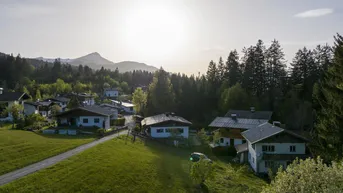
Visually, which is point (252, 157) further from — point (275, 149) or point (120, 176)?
point (120, 176)

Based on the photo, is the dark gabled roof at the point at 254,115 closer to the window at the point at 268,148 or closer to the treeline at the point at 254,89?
the treeline at the point at 254,89

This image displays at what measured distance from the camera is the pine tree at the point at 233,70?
7275cm

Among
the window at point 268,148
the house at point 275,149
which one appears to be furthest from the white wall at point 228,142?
the window at point 268,148

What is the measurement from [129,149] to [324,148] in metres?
22.9

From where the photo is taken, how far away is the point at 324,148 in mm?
29453

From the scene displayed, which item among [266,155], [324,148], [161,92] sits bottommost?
[266,155]

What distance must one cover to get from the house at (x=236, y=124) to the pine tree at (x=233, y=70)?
14693 mm

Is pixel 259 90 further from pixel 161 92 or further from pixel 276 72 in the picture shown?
pixel 161 92

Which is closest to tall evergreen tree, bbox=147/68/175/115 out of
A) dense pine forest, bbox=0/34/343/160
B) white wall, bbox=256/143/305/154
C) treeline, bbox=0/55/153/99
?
dense pine forest, bbox=0/34/343/160

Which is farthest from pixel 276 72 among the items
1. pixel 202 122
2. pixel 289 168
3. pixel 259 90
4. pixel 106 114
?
pixel 289 168

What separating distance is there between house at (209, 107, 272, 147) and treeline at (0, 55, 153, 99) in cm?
6754

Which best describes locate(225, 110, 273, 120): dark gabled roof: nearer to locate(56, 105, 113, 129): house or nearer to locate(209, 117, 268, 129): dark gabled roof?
locate(209, 117, 268, 129): dark gabled roof

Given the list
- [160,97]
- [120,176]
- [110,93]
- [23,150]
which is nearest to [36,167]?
[23,150]

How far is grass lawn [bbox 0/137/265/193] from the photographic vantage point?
75.8ft
